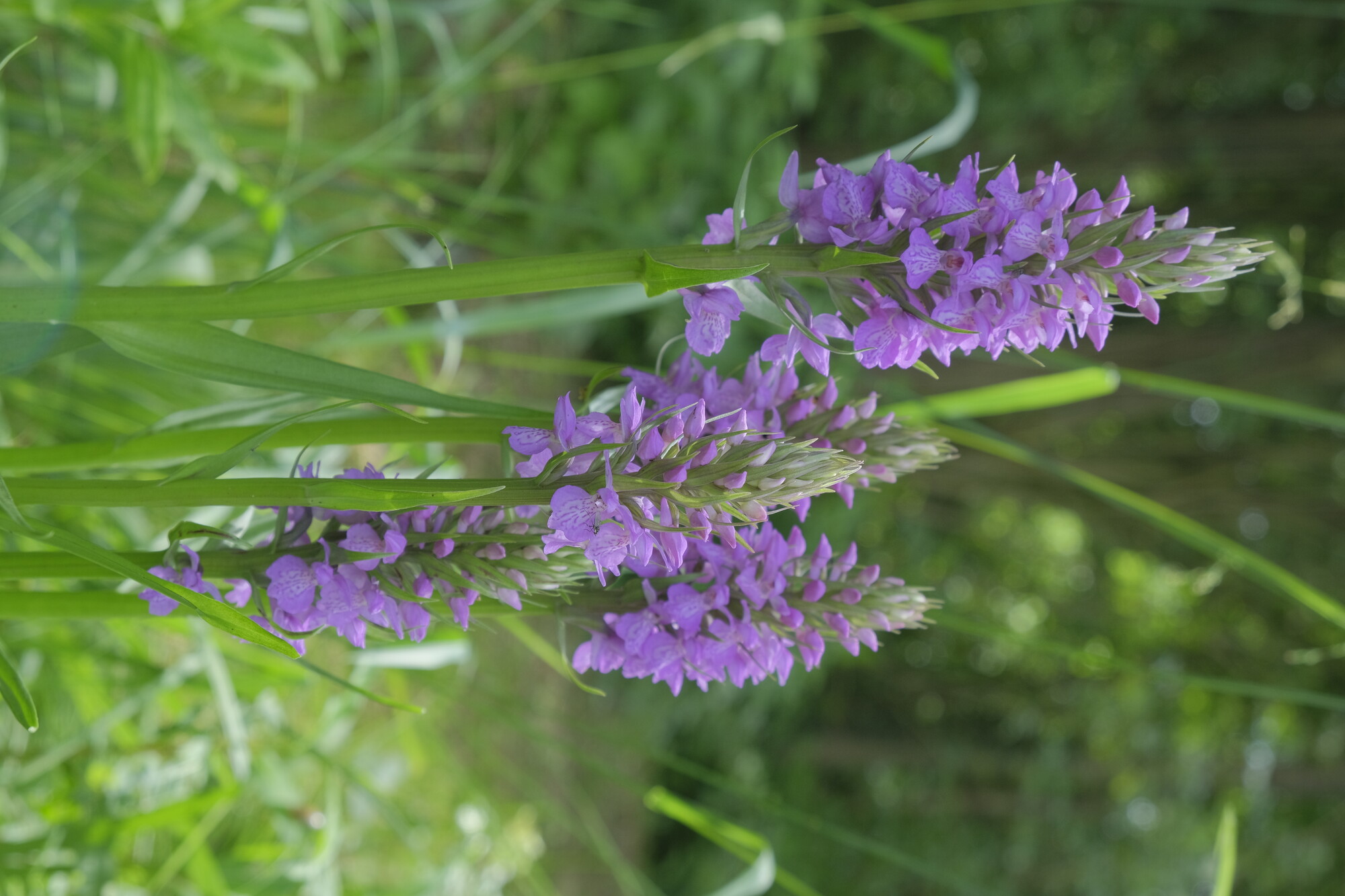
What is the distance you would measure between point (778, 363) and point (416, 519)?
0.27 metres

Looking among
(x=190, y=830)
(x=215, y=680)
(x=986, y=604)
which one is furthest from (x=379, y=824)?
(x=986, y=604)

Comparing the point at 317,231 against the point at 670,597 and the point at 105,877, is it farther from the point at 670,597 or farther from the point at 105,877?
the point at 670,597

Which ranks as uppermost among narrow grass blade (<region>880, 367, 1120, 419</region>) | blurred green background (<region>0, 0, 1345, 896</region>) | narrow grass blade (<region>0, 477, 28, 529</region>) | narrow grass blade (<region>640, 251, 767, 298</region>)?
narrow grass blade (<region>640, 251, 767, 298</region>)

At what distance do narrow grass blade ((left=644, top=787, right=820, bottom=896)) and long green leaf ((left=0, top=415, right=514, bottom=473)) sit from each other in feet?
1.95

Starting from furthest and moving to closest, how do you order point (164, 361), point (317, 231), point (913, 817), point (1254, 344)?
1. point (913, 817)
2. point (1254, 344)
3. point (317, 231)
4. point (164, 361)

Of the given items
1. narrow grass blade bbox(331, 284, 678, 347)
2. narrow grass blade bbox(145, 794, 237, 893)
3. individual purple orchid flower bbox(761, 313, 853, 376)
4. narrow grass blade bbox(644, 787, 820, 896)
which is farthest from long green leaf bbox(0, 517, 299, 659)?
narrow grass blade bbox(145, 794, 237, 893)

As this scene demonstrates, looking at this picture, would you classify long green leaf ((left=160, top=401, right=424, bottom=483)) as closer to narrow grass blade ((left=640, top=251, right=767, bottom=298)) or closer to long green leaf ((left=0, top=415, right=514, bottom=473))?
long green leaf ((left=0, top=415, right=514, bottom=473))

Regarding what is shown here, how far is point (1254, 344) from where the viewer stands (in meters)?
3.09

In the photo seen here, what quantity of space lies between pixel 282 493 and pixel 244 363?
0.32ft

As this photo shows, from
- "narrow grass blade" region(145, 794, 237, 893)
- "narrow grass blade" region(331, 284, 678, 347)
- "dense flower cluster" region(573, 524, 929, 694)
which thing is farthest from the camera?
"narrow grass blade" region(145, 794, 237, 893)

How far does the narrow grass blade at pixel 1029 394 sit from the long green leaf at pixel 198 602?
2.22 ft

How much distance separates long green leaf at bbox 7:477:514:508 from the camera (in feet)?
1.79

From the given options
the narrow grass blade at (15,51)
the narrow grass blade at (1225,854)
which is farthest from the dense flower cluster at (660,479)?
the narrow grass blade at (1225,854)

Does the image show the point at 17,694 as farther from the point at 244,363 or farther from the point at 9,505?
the point at 244,363
